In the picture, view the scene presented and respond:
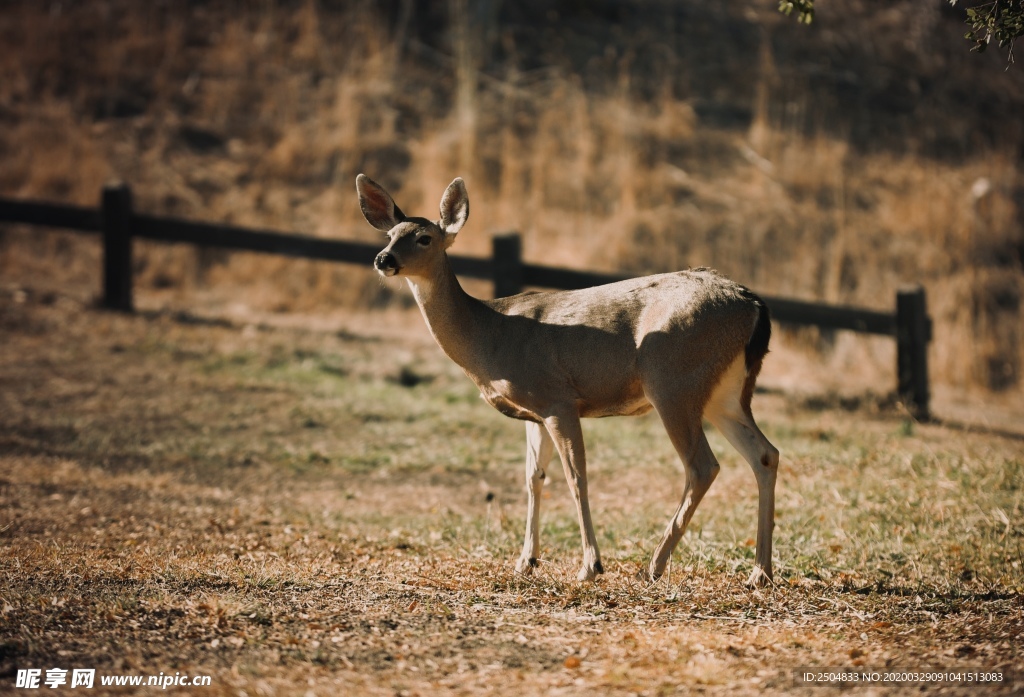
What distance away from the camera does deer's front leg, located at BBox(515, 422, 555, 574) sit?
7012 mm

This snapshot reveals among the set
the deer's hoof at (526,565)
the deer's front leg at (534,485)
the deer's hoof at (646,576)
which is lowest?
the deer's hoof at (526,565)

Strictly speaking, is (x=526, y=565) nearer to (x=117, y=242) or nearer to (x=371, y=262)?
(x=371, y=262)

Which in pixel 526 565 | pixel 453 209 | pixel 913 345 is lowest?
pixel 526 565

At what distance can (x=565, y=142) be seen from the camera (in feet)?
60.8

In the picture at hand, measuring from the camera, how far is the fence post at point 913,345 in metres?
12.0

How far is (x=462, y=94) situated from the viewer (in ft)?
62.3

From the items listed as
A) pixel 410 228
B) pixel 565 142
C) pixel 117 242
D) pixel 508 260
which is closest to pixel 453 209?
pixel 410 228

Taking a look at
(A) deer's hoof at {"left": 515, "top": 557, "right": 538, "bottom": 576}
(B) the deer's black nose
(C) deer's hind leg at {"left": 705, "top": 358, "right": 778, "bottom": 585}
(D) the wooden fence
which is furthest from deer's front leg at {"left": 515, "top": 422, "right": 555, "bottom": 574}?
(D) the wooden fence

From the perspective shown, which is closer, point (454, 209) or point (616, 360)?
point (616, 360)

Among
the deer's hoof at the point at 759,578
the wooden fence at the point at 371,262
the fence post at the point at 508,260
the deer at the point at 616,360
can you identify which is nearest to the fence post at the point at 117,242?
the wooden fence at the point at 371,262

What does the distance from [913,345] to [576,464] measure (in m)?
6.57

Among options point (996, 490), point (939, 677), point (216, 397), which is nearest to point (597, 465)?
point (996, 490)

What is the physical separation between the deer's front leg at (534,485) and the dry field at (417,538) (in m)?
0.16

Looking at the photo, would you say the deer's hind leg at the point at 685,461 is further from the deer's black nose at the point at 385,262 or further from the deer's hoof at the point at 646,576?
the deer's black nose at the point at 385,262
